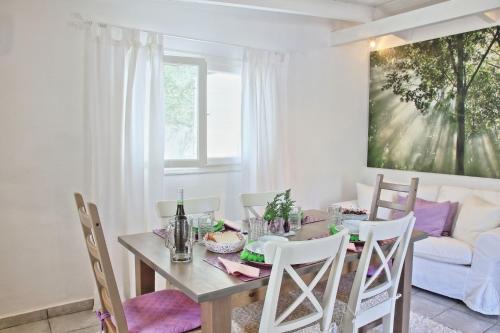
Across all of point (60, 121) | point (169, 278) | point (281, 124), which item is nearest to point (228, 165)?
point (281, 124)

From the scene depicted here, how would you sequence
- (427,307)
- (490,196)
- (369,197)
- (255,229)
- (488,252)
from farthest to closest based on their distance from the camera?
1. (369,197)
2. (490,196)
3. (427,307)
4. (488,252)
5. (255,229)

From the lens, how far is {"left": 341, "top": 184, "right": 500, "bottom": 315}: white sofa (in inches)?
115

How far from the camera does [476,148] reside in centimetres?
368

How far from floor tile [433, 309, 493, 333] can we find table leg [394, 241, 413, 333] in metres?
0.72

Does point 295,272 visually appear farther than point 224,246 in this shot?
No

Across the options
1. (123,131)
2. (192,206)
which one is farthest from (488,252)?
(123,131)

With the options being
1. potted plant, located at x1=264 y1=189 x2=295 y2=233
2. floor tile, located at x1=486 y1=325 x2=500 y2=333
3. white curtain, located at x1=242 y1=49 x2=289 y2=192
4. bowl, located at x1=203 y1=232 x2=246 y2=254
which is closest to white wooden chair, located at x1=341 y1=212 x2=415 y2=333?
potted plant, located at x1=264 y1=189 x2=295 y2=233

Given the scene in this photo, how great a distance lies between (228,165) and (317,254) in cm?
216

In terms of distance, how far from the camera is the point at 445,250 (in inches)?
126

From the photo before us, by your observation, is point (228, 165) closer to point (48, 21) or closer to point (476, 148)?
point (48, 21)

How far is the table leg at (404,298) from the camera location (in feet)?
7.50

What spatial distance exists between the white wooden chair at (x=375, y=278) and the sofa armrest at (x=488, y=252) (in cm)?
121

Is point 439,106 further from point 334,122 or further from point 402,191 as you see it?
point 402,191

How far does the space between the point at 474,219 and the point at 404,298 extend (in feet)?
4.62
